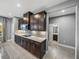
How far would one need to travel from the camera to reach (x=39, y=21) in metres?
4.17

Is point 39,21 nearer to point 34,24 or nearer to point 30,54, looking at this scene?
point 34,24

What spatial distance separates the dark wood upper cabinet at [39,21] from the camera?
3.94m

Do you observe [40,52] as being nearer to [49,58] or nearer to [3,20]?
[49,58]

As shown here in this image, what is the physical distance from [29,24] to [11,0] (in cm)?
228

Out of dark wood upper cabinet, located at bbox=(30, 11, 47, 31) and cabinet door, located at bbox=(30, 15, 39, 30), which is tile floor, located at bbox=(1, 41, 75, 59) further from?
cabinet door, located at bbox=(30, 15, 39, 30)

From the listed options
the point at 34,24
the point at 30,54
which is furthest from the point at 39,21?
the point at 30,54

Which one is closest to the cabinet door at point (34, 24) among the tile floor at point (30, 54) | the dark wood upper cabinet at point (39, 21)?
the dark wood upper cabinet at point (39, 21)

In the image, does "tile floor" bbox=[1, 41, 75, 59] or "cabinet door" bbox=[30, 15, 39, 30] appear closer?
"tile floor" bbox=[1, 41, 75, 59]

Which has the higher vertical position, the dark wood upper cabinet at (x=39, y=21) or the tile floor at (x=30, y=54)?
the dark wood upper cabinet at (x=39, y=21)

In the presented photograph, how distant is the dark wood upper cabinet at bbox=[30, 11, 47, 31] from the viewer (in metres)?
3.94

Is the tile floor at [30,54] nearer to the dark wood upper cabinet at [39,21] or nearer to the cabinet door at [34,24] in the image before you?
the dark wood upper cabinet at [39,21]

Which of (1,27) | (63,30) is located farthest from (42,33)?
(1,27)

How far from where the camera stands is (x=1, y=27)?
7273 millimetres

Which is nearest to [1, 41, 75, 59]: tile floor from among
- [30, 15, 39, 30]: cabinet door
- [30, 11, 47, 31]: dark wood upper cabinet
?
[30, 11, 47, 31]: dark wood upper cabinet
